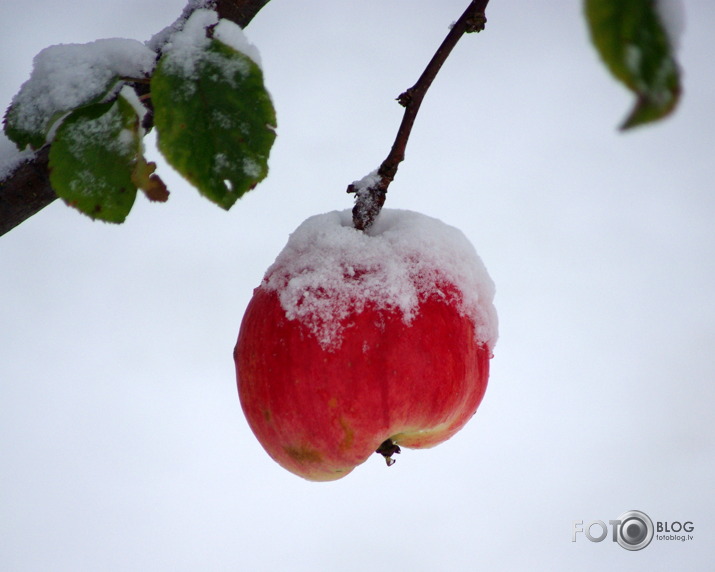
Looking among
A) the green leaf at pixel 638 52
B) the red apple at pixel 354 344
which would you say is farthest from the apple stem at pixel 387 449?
the green leaf at pixel 638 52

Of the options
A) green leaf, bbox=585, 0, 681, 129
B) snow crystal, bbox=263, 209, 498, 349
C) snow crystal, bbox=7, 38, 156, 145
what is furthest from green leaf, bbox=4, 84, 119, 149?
green leaf, bbox=585, 0, 681, 129

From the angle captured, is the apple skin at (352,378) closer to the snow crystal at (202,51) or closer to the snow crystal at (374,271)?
the snow crystal at (374,271)

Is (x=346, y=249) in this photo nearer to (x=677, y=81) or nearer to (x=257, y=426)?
(x=257, y=426)

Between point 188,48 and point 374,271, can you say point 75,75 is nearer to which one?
point 188,48

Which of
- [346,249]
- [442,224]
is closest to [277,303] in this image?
[346,249]

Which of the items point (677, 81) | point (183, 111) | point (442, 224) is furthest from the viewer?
point (442, 224)

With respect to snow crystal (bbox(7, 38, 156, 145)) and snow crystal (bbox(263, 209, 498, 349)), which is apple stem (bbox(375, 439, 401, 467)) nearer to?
snow crystal (bbox(263, 209, 498, 349))
